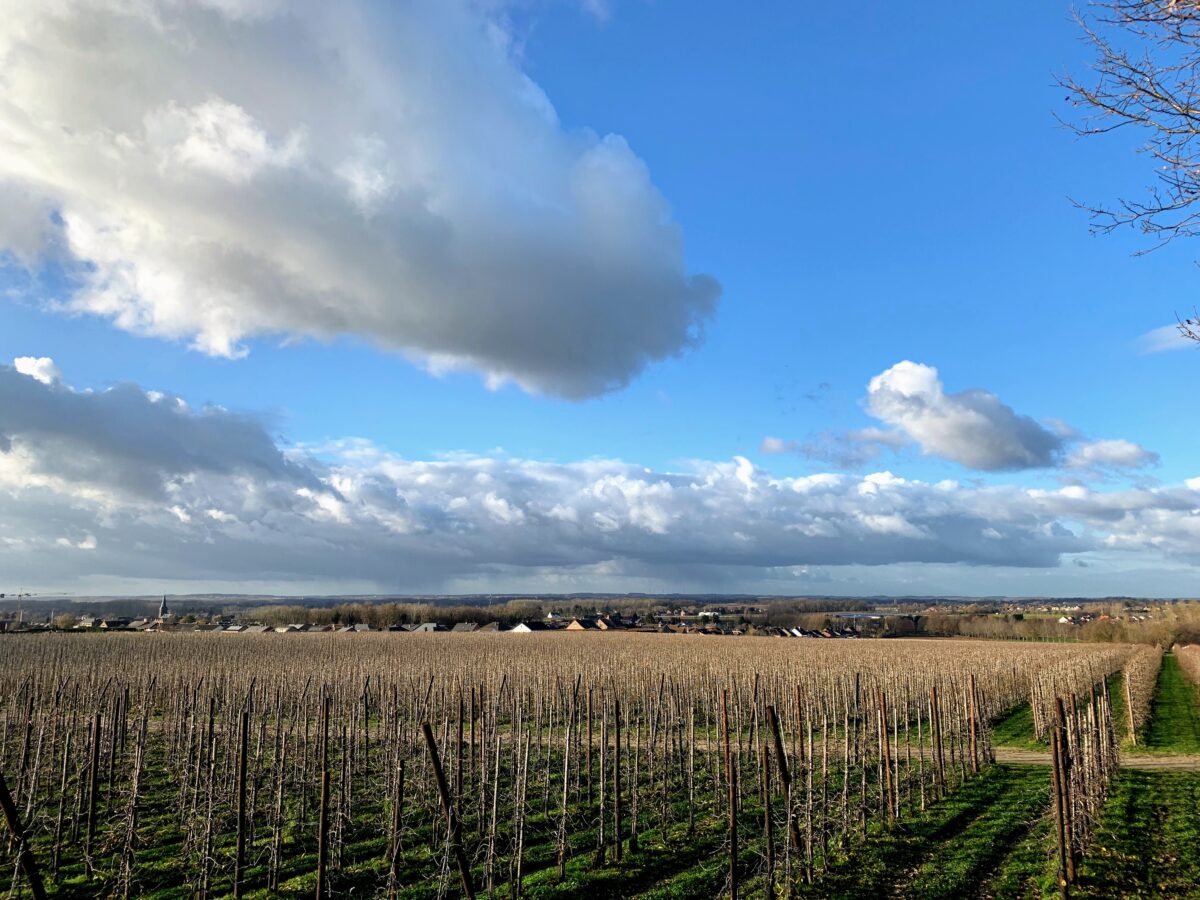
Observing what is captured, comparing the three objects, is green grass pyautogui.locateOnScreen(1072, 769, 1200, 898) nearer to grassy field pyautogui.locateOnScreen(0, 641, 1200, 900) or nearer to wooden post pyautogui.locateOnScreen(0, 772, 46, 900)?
grassy field pyautogui.locateOnScreen(0, 641, 1200, 900)

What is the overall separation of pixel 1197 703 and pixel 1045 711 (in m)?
13.7

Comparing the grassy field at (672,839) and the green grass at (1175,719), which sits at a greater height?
the grassy field at (672,839)

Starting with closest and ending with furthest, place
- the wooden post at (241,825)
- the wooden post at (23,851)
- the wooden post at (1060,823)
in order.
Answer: the wooden post at (23,851)
the wooden post at (1060,823)
the wooden post at (241,825)

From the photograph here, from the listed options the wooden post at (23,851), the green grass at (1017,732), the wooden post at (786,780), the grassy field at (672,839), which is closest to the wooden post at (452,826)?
the grassy field at (672,839)

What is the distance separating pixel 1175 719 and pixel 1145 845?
70.1 ft

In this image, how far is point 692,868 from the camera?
34.8 ft

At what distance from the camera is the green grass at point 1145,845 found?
31.8 ft

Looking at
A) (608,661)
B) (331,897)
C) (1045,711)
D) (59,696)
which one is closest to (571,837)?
(331,897)

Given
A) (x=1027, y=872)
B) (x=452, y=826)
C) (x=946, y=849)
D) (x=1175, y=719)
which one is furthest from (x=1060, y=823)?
(x=1175, y=719)

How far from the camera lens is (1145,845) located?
11.5 meters

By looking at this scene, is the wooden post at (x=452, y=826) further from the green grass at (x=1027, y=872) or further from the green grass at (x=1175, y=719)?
the green grass at (x=1175, y=719)

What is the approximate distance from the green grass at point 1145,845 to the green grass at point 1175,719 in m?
7.97

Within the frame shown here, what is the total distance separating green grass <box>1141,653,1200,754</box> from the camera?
Answer: 22.5 meters

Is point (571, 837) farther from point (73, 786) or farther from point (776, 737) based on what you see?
point (73, 786)
